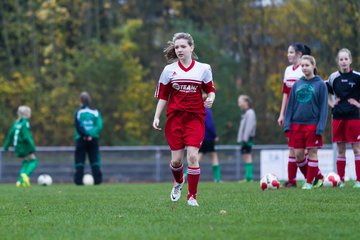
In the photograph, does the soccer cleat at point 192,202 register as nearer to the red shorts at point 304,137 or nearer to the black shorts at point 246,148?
the red shorts at point 304,137

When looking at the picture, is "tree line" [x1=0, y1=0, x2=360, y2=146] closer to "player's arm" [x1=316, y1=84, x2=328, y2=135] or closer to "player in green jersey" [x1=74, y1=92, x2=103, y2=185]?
"player in green jersey" [x1=74, y1=92, x2=103, y2=185]

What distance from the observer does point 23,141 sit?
19703mm

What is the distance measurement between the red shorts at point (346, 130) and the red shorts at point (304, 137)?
0.71 meters

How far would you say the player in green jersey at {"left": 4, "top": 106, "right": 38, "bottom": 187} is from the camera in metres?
19.6

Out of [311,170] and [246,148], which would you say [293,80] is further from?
[246,148]

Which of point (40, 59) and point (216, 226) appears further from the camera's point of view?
point (40, 59)

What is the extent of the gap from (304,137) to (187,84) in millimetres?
3416

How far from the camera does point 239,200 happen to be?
10.6 meters

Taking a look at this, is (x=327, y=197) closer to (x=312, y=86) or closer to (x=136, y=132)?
(x=312, y=86)

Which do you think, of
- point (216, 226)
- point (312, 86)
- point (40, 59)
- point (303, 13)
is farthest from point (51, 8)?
point (216, 226)

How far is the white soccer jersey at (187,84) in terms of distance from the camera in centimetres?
989

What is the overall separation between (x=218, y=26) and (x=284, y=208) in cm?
3006

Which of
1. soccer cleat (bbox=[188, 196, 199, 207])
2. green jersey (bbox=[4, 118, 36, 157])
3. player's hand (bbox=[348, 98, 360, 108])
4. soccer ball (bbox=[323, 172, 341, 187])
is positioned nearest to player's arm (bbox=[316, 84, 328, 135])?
player's hand (bbox=[348, 98, 360, 108])

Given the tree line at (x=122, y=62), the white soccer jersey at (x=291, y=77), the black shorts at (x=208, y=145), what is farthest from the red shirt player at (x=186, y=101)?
the tree line at (x=122, y=62)
